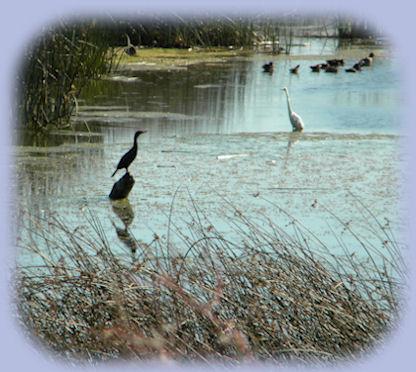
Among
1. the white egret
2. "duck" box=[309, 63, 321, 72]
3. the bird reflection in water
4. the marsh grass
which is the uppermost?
the marsh grass

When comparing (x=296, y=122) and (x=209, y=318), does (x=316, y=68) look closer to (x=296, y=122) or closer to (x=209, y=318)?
(x=296, y=122)

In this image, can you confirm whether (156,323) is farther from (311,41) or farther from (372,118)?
(311,41)

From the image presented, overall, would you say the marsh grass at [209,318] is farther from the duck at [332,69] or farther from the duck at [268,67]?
the duck at [332,69]

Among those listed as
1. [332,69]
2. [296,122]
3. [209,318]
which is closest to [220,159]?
[296,122]

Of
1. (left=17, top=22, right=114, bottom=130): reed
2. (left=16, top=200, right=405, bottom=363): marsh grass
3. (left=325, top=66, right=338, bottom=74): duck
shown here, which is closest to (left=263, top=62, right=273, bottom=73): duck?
(left=325, top=66, right=338, bottom=74): duck

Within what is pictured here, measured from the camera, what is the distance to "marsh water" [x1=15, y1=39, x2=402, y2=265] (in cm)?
475

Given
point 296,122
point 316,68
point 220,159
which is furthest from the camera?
point 316,68

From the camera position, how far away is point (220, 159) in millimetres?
6496

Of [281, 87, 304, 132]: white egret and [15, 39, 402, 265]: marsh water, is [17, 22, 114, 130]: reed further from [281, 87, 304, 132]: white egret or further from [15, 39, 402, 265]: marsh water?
[281, 87, 304, 132]: white egret

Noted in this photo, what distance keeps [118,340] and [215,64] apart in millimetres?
12754

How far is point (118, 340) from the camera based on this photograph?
192cm

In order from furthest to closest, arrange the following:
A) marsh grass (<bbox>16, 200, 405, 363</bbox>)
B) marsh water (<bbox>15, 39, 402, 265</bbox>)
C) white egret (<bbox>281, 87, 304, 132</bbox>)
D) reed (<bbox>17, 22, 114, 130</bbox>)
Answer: white egret (<bbox>281, 87, 304, 132</bbox>)
reed (<bbox>17, 22, 114, 130</bbox>)
marsh water (<bbox>15, 39, 402, 265</bbox>)
marsh grass (<bbox>16, 200, 405, 363</bbox>)

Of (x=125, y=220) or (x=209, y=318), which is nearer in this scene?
(x=209, y=318)

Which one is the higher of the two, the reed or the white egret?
the reed
